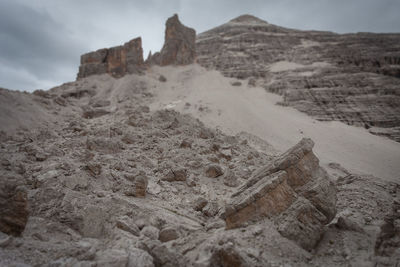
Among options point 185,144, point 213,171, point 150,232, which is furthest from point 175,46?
point 150,232

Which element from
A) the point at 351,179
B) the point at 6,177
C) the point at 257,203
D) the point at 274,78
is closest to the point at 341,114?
the point at 274,78

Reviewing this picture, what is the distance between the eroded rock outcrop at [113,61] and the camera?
27.5 metres

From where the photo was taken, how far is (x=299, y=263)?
3.31m

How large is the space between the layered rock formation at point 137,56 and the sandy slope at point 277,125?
5.78 m

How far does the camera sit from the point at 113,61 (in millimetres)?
27688

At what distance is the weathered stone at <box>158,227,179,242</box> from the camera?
3.89m

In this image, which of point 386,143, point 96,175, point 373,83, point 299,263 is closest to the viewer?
point 299,263

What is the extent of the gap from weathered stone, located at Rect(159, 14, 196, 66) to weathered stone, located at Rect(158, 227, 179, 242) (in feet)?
104

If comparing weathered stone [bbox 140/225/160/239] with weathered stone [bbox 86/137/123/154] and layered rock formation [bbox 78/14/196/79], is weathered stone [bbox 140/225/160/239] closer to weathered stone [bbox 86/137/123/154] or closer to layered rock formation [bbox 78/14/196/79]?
weathered stone [bbox 86/137/123/154]

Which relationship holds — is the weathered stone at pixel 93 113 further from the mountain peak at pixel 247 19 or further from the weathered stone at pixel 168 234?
the mountain peak at pixel 247 19

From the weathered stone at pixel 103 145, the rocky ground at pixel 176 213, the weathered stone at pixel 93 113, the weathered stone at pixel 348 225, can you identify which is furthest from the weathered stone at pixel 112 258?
the weathered stone at pixel 93 113

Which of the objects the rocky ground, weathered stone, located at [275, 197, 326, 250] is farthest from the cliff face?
weathered stone, located at [275, 197, 326, 250]

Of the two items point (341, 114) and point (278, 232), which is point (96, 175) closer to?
point (278, 232)

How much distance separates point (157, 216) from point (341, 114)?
22828mm
